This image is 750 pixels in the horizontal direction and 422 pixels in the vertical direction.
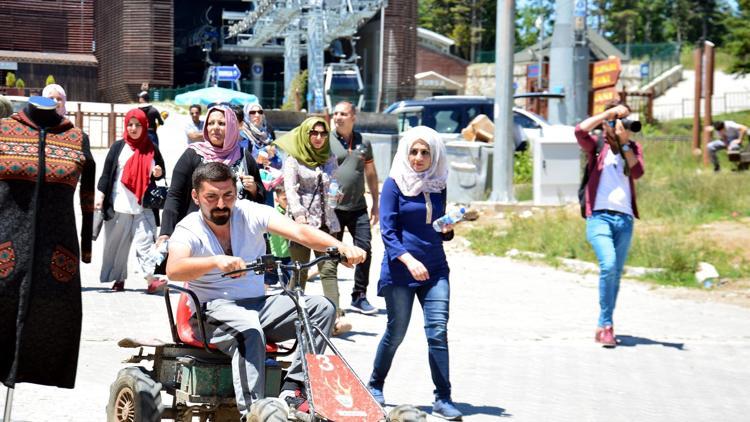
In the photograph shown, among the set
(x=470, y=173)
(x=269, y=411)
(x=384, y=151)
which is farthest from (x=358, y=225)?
(x=384, y=151)

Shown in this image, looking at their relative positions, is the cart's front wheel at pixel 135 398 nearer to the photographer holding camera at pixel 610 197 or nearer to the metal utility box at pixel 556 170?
the photographer holding camera at pixel 610 197

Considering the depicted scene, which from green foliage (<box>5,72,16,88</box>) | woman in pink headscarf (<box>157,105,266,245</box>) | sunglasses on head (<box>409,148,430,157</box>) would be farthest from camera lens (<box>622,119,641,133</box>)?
green foliage (<box>5,72,16,88</box>)

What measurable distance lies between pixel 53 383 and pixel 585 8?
3361 centimetres

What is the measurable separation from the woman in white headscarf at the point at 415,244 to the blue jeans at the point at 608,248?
2859 millimetres

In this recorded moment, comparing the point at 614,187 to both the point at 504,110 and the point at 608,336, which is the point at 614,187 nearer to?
the point at 608,336

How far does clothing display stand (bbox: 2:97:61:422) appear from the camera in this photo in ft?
20.5

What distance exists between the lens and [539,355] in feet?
31.9

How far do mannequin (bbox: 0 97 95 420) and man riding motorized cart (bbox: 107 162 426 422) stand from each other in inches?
15.8

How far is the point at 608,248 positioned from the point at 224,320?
4.92 metres

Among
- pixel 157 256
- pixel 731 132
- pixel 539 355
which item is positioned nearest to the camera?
pixel 157 256

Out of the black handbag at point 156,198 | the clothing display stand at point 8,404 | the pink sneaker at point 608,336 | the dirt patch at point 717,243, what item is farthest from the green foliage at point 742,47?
the clothing display stand at point 8,404

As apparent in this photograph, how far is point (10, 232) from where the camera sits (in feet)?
20.2

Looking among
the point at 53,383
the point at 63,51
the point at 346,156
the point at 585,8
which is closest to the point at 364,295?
the point at 346,156

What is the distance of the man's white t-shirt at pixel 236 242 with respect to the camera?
19.5 feet
